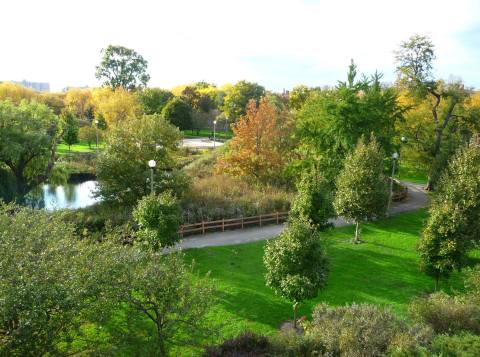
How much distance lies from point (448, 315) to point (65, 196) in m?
30.0

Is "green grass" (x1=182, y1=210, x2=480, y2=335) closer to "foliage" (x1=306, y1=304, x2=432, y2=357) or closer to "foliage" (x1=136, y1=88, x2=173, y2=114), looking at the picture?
"foliage" (x1=306, y1=304, x2=432, y2=357)

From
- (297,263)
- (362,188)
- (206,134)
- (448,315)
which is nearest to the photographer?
(448,315)

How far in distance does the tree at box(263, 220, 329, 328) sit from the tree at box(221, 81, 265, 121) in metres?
49.3

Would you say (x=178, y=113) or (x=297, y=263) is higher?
(x=178, y=113)

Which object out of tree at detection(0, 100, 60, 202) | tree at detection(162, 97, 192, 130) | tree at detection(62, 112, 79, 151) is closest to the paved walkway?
tree at detection(0, 100, 60, 202)

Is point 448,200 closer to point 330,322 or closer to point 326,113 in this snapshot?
point 330,322

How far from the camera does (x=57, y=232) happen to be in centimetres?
1077

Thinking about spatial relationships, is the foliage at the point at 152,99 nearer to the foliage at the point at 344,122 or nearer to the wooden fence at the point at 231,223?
the foliage at the point at 344,122

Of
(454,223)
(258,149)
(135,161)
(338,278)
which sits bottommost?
(338,278)

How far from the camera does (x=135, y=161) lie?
2350cm

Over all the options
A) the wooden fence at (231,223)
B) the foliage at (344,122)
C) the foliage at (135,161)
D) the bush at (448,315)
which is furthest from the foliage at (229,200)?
the bush at (448,315)

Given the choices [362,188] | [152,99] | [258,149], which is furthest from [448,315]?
[152,99]

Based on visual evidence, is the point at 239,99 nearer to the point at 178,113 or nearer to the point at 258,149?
the point at 178,113

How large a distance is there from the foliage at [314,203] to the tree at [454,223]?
180 inches
